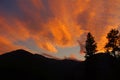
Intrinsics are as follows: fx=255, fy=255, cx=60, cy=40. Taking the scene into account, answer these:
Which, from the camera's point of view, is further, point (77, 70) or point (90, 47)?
point (77, 70)

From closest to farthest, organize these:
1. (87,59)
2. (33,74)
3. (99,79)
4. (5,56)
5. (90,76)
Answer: (90,76), (87,59), (99,79), (33,74), (5,56)

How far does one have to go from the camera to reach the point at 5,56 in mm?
151125

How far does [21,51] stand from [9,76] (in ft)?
156

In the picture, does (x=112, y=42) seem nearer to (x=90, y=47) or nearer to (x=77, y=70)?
(x=90, y=47)

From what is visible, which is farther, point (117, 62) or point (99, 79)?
point (99, 79)

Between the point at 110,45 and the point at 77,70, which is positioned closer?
the point at 110,45

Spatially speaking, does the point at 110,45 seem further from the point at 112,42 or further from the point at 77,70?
the point at 77,70

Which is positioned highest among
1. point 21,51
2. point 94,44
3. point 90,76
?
point 21,51

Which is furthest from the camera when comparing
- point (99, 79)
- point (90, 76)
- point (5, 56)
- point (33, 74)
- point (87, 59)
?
point (5, 56)

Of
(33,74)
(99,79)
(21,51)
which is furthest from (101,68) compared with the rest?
(21,51)

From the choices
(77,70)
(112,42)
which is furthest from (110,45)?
(77,70)

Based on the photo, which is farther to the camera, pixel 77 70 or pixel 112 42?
pixel 77 70

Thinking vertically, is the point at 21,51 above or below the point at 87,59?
above

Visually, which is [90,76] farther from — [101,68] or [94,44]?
[101,68]
